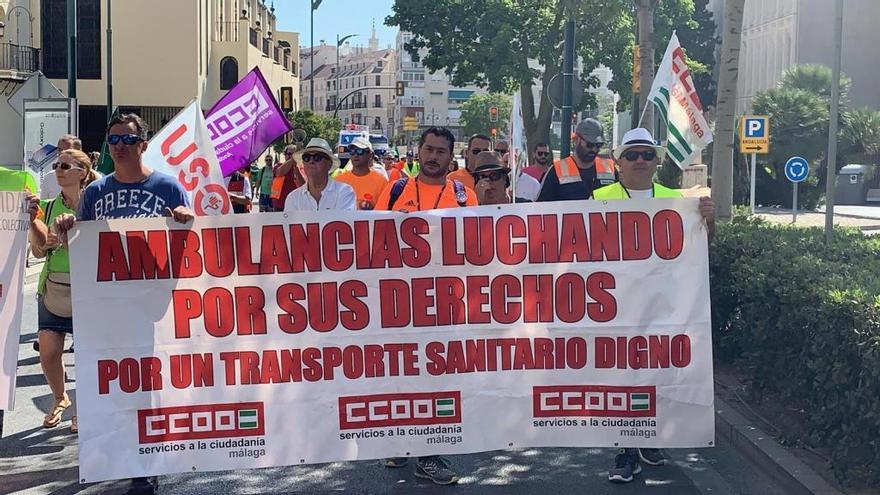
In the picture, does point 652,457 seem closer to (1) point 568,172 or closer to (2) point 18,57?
(1) point 568,172

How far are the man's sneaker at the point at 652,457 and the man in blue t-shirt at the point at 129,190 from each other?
298 centimetres

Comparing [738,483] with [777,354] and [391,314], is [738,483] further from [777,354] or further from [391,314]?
[391,314]

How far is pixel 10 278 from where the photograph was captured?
539 cm

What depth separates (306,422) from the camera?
5.04 metres

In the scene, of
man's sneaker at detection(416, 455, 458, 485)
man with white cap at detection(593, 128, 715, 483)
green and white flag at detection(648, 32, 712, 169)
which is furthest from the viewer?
green and white flag at detection(648, 32, 712, 169)

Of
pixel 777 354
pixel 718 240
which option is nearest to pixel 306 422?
pixel 777 354

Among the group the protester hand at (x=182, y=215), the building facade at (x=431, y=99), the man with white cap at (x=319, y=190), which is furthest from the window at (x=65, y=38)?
the building facade at (x=431, y=99)

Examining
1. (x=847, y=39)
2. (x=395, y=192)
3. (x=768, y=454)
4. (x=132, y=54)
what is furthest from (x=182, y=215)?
(x=847, y=39)

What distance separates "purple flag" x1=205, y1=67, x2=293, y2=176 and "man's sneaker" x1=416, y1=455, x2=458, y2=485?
3120 millimetres

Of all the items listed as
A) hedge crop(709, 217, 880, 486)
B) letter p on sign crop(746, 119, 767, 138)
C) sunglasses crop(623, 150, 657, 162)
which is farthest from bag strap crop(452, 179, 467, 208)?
letter p on sign crop(746, 119, 767, 138)

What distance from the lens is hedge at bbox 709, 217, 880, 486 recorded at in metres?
5.03

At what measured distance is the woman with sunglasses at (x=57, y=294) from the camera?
6371 millimetres

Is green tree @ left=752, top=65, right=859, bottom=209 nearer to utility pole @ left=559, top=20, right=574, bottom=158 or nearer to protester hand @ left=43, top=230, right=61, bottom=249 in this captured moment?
utility pole @ left=559, top=20, right=574, bottom=158

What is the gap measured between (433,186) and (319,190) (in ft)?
4.03
